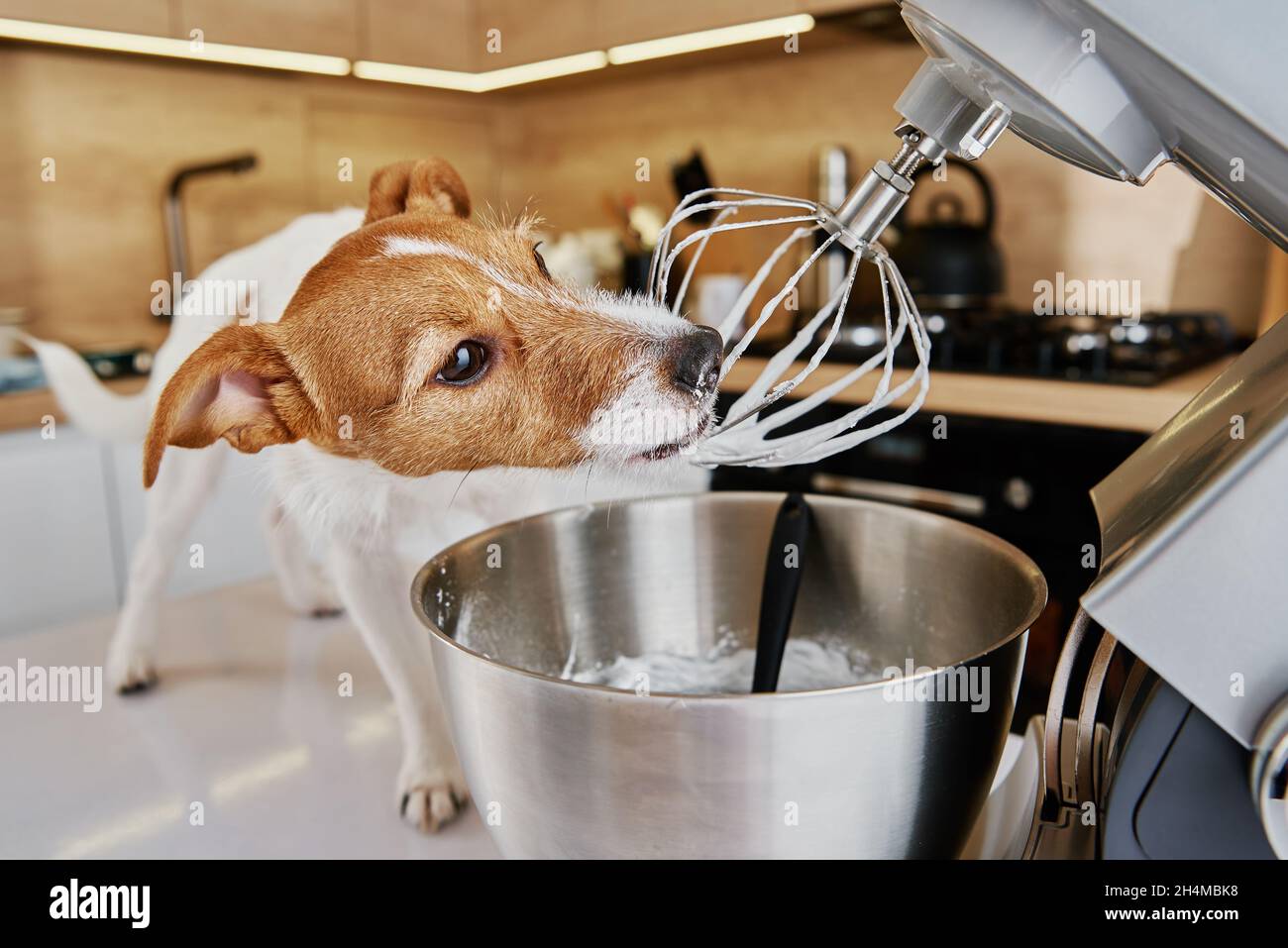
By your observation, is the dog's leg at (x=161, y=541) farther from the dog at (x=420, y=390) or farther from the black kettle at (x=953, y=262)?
the black kettle at (x=953, y=262)

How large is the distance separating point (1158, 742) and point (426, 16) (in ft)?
7.86

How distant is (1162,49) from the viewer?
296 millimetres

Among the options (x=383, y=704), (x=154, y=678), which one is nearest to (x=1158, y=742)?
(x=383, y=704)

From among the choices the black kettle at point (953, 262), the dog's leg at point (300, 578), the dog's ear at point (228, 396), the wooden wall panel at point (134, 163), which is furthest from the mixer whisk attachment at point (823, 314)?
the wooden wall panel at point (134, 163)

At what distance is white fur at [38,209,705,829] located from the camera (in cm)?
61

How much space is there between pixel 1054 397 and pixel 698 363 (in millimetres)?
1125

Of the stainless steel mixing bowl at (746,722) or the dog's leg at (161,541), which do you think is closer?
the stainless steel mixing bowl at (746,722)

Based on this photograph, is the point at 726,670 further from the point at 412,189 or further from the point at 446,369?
the point at 412,189

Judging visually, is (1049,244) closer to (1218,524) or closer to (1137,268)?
(1137,268)

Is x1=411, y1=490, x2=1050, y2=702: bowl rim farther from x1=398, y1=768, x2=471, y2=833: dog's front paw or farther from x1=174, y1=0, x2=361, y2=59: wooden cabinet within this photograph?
x1=174, y1=0, x2=361, y2=59: wooden cabinet

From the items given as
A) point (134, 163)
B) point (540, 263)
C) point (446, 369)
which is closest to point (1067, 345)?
point (540, 263)

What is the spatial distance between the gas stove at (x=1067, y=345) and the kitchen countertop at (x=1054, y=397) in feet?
0.06

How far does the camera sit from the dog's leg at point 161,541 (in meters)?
0.86

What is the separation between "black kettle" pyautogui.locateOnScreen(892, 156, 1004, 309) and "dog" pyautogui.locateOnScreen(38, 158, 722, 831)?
1377 mm
